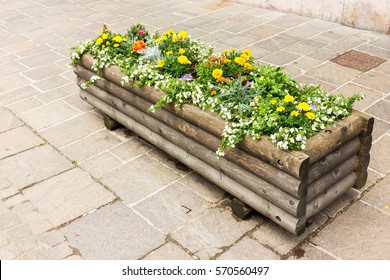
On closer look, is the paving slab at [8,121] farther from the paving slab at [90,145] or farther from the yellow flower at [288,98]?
the yellow flower at [288,98]

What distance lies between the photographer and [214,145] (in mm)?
3771

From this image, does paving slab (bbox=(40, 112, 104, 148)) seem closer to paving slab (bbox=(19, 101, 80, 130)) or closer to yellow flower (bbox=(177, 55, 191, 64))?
paving slab (bbox=(19, 101, 80, 130))

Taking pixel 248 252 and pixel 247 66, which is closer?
pixel 248 252

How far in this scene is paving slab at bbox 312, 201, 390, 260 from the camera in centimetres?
345

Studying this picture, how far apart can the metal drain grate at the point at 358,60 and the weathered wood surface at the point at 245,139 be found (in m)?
3.39

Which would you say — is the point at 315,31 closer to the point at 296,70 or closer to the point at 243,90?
the point at 296,70

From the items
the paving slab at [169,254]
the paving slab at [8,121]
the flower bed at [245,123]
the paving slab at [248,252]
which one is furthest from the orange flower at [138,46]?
the paving slab at [248,252]

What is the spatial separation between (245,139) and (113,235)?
1310 mm

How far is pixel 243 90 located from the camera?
3855mm

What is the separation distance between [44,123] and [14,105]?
0.74m

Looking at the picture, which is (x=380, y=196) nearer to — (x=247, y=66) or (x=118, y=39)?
(x=247, y=66)

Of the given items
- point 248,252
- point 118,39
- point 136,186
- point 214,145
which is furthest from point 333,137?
point 118,39

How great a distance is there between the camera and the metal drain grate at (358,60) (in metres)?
6.45

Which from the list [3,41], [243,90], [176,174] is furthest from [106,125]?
[3,41]
